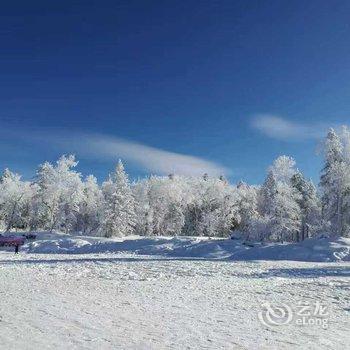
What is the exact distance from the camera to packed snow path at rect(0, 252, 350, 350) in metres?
7.25

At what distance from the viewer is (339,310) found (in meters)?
11.0

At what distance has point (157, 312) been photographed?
9828mm

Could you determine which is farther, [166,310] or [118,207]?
[118,207]

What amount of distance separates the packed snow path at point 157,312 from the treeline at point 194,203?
39673 mm

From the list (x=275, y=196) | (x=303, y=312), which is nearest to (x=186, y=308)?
(x=303, y=312)

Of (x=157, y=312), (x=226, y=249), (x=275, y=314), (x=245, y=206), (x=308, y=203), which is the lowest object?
(x=157, y=312)

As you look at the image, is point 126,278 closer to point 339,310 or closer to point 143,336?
point 339,310

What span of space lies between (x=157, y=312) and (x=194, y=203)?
86.6 metres

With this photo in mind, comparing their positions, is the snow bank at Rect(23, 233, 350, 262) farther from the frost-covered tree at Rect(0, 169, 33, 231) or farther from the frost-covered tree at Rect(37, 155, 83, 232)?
the frost-covered tree at Rect(0, 169, 33, 231)

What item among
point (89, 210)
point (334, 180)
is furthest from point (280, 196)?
point (89, 210)

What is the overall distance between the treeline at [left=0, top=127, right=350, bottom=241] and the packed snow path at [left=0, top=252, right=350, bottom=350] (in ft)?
130

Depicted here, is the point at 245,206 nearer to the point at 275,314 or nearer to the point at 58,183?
the point at 58,183

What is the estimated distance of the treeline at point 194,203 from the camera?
54781mm

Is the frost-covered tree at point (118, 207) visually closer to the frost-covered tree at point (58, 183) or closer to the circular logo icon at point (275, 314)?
the frost-covered tree at point (58, 183)
